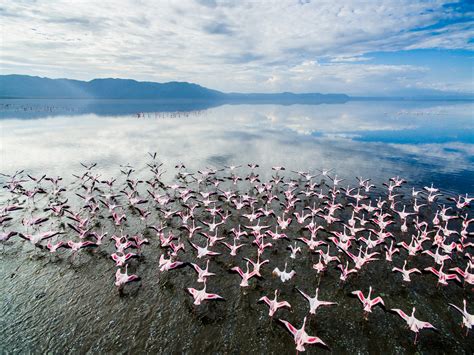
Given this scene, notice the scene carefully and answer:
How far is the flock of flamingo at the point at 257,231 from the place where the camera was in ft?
48.0

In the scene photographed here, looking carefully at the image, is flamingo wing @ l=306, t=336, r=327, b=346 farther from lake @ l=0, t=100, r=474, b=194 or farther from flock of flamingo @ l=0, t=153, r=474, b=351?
lake @ l=0, t=100, r=474, b=194

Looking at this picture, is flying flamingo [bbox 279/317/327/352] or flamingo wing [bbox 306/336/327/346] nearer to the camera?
flamingo wing [bbox 306/336/327/346]

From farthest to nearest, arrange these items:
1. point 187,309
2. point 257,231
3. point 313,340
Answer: point 257,231 < point 187,309 < point 313,340

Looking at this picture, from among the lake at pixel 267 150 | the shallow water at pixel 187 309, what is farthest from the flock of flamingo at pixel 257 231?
the lake at pixel 267 150

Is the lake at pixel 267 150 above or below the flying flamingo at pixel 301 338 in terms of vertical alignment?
below

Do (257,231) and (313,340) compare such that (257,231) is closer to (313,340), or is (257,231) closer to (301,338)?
(301,338)

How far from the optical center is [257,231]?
736 inches

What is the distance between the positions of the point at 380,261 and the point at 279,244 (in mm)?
6578

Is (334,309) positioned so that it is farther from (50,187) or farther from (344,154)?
(344,154)

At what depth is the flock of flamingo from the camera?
14.6 meters

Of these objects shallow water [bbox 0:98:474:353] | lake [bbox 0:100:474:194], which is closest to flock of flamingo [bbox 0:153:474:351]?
shallow water [bbox 0:98:474:353]

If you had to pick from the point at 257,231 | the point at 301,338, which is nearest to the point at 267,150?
the point at 257,231

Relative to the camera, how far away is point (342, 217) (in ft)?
77.8

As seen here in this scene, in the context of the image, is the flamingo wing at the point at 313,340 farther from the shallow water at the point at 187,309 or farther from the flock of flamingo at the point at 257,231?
the shallow water at the point at 187,309
